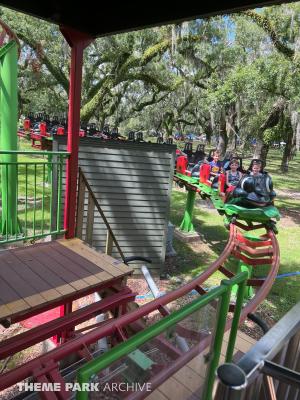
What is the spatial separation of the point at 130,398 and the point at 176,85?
16442mm

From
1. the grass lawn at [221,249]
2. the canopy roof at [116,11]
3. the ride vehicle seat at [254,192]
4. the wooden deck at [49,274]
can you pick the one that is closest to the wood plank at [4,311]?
the wooden deck at [49,274]

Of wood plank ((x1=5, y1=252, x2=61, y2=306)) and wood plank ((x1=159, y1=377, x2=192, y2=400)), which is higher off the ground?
wood plank ((x1=159, y1=377, x2=192, y2=400))

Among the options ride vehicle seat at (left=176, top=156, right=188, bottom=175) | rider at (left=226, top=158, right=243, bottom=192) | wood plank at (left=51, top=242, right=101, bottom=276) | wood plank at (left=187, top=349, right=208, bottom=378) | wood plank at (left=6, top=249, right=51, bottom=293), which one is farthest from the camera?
ride vehicle seat at (left=176, top=156, right=188, bottom=175)

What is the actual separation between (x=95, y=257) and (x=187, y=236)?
4.16 m

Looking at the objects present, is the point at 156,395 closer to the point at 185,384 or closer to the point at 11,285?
the point at 185,384

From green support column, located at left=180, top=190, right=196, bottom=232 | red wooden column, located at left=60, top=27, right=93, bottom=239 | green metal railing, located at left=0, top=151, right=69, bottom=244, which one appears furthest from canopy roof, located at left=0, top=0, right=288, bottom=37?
green support column, located at left=180, top=190, right=196, bottom=232

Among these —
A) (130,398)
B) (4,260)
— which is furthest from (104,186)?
(130,398)

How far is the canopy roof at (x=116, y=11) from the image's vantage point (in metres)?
2.61

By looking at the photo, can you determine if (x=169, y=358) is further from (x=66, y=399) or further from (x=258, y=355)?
(x=66, y=399)

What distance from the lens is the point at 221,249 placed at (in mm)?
7332

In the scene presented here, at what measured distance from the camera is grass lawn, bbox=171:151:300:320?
17.2ft

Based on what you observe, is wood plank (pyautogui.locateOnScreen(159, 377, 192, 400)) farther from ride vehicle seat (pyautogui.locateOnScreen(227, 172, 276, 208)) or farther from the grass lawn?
ride vehicle seat (pyautogui.locateOnScreen(227, 172, 276, 208))

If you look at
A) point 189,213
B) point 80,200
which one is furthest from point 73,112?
point 189,213

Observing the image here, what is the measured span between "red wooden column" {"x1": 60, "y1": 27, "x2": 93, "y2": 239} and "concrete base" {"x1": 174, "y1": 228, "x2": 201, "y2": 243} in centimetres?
389
